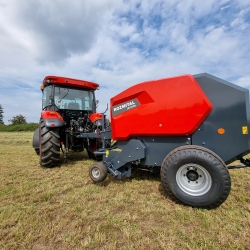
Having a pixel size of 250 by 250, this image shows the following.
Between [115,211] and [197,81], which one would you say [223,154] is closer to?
[197,81]

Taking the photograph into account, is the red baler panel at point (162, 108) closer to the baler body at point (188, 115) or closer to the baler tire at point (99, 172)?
the baler body at point (188, 115)

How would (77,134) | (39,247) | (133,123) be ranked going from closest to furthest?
(39,247), (133,123), (77,134)

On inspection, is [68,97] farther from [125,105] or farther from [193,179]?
[193,179]

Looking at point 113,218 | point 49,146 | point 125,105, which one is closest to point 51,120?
point 49,146

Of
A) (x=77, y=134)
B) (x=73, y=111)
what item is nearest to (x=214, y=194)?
(x=77, y=134)

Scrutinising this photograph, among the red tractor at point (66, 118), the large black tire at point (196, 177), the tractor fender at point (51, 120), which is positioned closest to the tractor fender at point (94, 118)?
the red tractor at point (66, 118)

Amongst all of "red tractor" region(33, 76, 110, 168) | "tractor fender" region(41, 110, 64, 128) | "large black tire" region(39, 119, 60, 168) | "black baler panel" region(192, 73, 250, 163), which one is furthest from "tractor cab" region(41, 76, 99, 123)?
"black baler panel" region(192, 73, 250, 163)

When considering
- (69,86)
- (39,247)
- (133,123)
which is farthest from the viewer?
(69,86)

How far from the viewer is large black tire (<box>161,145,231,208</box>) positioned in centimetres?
199

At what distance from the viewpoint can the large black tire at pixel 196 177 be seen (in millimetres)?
1991

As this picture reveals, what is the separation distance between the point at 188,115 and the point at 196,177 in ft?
2.68

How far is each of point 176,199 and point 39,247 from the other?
161cm

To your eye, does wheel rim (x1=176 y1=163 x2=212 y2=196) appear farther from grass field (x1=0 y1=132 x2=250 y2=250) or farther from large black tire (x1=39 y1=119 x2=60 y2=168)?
large black tire (x1=39 y1=119 x2=60 y2=168)

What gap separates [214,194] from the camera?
6.58 ft
